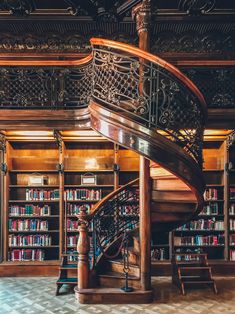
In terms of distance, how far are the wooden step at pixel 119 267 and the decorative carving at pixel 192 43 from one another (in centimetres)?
397

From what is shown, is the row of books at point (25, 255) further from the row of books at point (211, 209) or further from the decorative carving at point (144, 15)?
the decorative carving at point (144, 15)

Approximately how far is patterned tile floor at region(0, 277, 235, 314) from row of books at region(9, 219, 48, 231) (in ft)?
3.30

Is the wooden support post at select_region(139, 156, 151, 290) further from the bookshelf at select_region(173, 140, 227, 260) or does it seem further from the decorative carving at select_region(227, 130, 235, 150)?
the decorative carving at select_region(227, 130, 235, 150)

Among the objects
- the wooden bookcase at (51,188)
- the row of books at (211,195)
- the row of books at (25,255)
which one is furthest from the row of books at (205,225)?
the row of books at (25,255)

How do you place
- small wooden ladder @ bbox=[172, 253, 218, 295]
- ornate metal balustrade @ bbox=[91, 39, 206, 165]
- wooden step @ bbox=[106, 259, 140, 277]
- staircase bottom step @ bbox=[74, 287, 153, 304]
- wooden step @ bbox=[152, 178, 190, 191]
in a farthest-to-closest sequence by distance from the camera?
small wooden ladder @ bbox=[172, 253, 218, 295] → wooden step @ bbox=[106, 259, 140, 277] → wooden step @ bbox=[152, 178, 190, 191] → staircase bottom step @ bbox=[74, 287, 153, 304] → ornate metal balustrade @ bbox=[91, 39, 206, 165]

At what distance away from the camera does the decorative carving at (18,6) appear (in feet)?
16.4

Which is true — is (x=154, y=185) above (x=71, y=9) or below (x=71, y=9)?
below

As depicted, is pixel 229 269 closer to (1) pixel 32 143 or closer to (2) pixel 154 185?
(2) pixel 154 185

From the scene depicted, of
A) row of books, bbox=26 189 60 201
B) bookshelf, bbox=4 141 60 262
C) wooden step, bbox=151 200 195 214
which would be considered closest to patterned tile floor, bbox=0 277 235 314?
bookshelf, bbox=4 141 60 262

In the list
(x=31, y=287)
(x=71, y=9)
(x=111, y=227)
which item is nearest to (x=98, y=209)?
(x=111, y=227)

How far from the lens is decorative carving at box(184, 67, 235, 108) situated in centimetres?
514

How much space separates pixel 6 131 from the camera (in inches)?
220

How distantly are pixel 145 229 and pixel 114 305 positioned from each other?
108 cm

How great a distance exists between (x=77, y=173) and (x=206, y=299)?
10.3 ft
